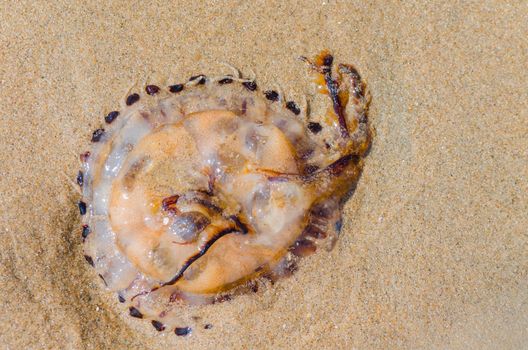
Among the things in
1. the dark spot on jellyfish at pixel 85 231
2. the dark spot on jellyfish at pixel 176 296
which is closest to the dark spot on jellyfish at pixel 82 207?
the dark spot on jellyfish at pixel 85 231

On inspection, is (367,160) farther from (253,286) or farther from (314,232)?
(253,286)

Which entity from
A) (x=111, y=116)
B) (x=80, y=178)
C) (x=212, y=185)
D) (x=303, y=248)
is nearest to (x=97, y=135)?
(x=111, y=116)

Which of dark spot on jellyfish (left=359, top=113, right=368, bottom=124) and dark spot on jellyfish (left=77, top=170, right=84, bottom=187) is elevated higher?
dark spot on jellyfish (left=77, top=170, right=84, bottom=187)

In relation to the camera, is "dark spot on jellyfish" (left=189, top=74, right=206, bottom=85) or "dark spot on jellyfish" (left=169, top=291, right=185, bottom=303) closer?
"dark spot on jellyfish" (left=169, top=291, right=185, bottom=303)

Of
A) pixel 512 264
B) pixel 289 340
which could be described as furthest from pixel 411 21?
pixel 289 340

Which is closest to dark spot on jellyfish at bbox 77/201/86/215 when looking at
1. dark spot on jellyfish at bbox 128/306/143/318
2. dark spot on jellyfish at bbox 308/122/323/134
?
dark spot on jellyfish at bbox 128/306/143/318

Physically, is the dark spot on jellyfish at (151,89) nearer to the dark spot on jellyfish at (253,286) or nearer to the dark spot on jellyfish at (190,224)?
the dark spot on jellyfish at (190,224)

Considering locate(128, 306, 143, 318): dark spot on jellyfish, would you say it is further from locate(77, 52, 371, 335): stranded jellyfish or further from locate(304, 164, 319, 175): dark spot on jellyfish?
locate(304, 164, 319, 175): dark spot on jellyfish

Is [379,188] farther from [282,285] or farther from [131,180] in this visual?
[131,180]
